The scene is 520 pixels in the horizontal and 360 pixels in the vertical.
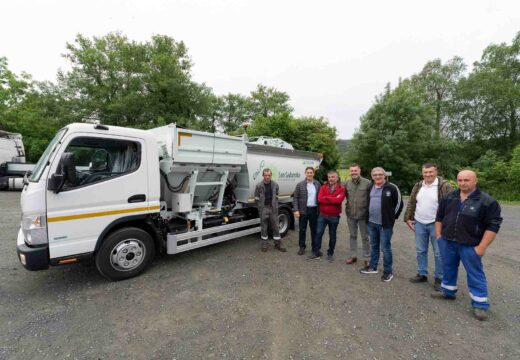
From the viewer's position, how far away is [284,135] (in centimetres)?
1722

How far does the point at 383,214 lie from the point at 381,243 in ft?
1.69

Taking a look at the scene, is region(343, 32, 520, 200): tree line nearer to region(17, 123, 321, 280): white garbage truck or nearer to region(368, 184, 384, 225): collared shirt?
region(368, 184, 384, 225): collared shirt

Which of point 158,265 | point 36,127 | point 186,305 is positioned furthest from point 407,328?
point 36,127

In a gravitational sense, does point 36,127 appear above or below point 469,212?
above

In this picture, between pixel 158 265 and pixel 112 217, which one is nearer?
pixel 112 217

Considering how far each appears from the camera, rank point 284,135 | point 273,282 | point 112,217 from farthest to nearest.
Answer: point 284,135, point 273,282, point 112,217

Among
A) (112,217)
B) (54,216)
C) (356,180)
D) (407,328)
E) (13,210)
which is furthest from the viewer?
(13,210)

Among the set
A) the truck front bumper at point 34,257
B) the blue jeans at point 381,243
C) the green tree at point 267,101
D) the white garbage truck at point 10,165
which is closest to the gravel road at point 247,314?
the blue jeans at point 381,243

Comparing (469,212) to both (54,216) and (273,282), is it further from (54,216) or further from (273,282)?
(54,216)

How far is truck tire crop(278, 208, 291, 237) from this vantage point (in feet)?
20.5

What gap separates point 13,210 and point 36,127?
14423 mm

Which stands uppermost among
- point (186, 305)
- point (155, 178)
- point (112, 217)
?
point (155, 178)

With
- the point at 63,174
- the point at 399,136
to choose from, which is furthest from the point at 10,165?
the point at 399,136

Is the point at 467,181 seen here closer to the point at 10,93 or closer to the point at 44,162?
the point at 44,162
